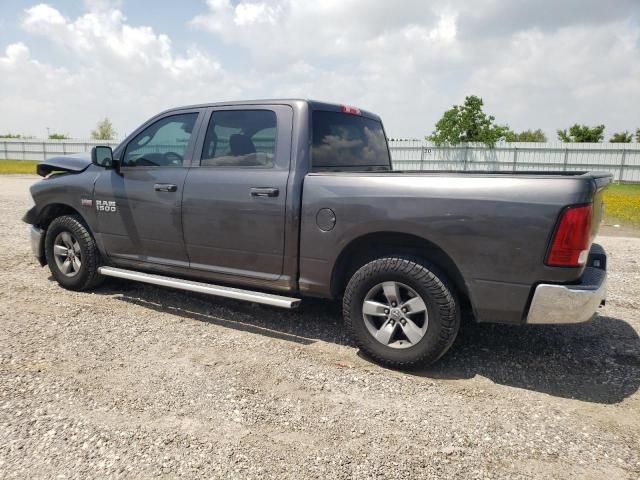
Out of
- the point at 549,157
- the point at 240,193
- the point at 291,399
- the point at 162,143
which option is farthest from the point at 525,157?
the point at 291,399

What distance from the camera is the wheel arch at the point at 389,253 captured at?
3482 millimetres

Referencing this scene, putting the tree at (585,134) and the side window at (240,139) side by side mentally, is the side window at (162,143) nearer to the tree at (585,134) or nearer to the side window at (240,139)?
the side window at (240,139)

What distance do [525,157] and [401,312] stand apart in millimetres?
26921

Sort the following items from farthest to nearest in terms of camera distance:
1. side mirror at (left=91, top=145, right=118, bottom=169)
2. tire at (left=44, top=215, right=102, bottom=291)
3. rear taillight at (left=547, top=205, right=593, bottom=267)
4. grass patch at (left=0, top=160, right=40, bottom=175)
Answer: grass patch at (left=0, top=160, right=40, bottom=175) < tire at (left=44, top=215, right=102, bottom=291) < side mirror at (left=91, top=145, right=118, bottom=169) < rear taillight at (left=547, top=205, right=593, bottom=267)

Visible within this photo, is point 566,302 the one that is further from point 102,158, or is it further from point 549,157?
point 549,157

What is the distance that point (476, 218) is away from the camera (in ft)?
10.5

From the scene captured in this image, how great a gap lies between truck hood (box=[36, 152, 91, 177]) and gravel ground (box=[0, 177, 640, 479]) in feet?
4.65

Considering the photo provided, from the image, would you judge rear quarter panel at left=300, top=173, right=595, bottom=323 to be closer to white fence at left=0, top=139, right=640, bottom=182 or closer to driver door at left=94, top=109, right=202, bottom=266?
driver door at left=94, top=109, right=202, bottom=266

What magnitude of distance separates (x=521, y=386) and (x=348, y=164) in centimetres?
228

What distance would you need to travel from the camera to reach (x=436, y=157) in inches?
1169

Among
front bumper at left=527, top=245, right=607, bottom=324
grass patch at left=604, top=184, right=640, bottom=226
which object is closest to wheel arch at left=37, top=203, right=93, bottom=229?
front bumper at left=527, top=245, right=607, bottom=324

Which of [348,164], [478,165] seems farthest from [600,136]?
[348,164]

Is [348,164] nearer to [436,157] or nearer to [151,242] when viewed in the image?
[151,242]

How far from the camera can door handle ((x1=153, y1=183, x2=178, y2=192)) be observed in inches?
175
